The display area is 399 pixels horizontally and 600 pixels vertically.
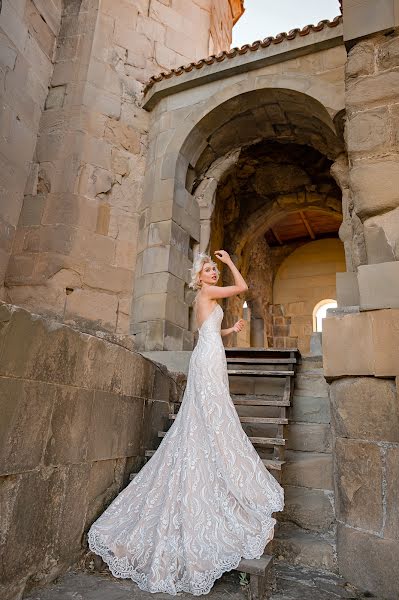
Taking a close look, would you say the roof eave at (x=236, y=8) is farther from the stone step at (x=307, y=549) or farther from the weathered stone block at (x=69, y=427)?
the stone step at (x=307, y=549)

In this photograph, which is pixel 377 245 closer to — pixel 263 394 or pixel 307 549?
pixel 307 549

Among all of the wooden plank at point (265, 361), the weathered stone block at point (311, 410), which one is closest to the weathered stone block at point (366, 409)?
the weathered stone block at point (311, 410)

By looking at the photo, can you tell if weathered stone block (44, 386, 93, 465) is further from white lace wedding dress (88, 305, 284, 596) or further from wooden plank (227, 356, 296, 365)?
wooden plank (227, 356, 296, 365)

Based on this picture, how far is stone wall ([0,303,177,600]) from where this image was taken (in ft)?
6.19

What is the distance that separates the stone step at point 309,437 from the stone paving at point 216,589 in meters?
1.21

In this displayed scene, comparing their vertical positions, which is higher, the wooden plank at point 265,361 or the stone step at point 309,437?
the wooden plank at point 265,361

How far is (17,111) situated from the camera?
19.5 feet

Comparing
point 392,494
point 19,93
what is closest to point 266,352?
point 392,494

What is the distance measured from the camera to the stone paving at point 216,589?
2.00 m

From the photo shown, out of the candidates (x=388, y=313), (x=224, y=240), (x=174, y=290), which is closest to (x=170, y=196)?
(x=174, y=290)

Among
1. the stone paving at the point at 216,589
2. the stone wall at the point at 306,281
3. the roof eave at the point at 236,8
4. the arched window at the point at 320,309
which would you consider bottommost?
the stone paving at the point at 216,589

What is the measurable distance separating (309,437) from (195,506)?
1.61 meters

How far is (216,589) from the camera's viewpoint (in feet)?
6.91

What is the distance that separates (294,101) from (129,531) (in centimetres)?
592
